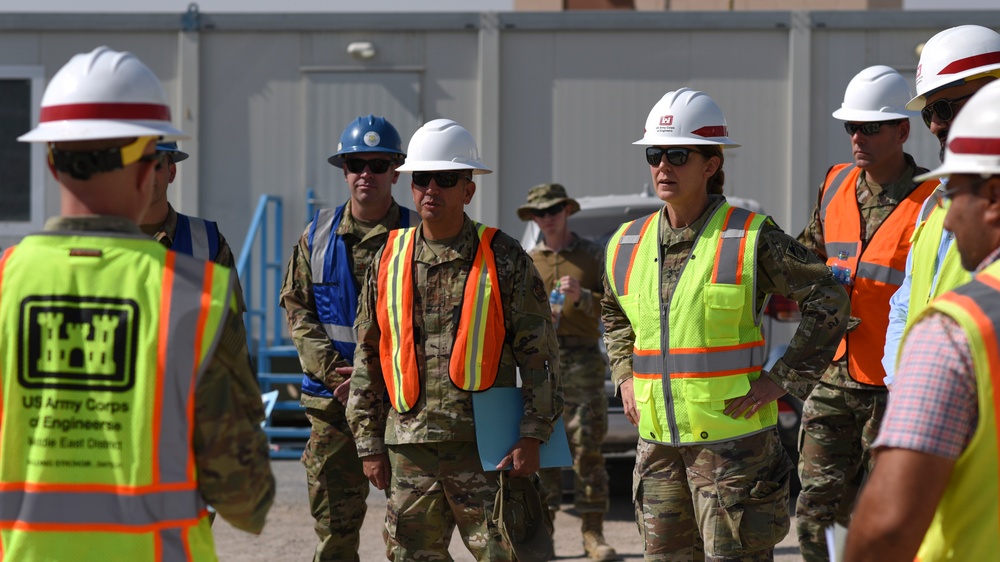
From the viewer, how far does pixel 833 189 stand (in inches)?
232

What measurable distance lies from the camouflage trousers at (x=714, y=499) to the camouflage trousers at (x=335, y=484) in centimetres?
157

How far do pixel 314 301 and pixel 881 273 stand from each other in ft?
8.84

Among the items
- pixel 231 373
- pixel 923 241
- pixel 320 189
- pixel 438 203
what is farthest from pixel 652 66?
pixel 231 373

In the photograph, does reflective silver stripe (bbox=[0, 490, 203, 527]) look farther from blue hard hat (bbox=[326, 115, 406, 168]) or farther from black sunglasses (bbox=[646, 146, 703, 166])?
blue hard hat (bbox=[326, 115, 406, 168])

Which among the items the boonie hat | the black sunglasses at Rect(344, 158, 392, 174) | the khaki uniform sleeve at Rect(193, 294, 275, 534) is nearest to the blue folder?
the black sunglasses at Rect(344, 158, 392, 174)

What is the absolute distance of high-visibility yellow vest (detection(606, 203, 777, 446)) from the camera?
4.53 m

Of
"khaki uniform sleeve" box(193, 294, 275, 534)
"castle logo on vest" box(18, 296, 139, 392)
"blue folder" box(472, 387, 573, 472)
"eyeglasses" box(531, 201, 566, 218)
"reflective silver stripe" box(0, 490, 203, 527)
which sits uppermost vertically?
"eyeglasses" box(531, 201, 566, 218)

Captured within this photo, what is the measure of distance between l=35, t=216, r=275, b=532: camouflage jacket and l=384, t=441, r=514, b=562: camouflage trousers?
2.08 metres

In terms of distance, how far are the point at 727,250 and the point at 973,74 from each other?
1077mm

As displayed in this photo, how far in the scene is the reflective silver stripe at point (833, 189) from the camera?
19.3ft

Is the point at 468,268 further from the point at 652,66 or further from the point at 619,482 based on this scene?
the point at 652,66

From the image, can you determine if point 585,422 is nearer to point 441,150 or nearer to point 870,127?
point 870,127

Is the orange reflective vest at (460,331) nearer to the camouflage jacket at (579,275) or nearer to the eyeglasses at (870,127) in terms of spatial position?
the eyeglasses at (870,127)

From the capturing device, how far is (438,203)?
5.02m
